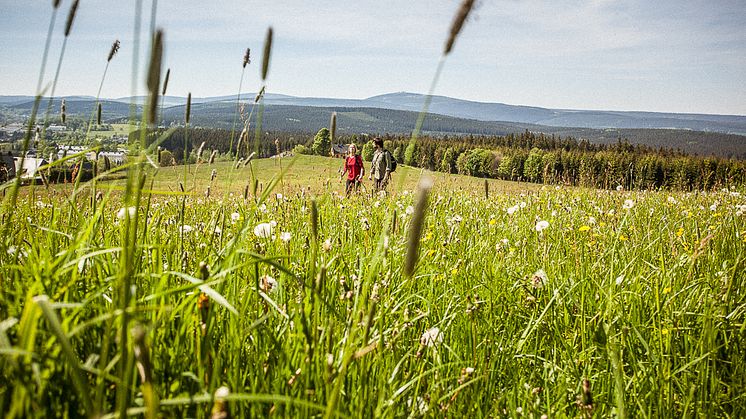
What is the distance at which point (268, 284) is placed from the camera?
179cm

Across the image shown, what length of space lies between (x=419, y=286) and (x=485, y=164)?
85.9 m

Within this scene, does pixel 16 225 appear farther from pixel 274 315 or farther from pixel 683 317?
pixel 683 317

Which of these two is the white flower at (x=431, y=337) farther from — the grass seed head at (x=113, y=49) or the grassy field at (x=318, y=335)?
the grass seed head at (x=113, y=49)

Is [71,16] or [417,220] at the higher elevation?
[71,16]

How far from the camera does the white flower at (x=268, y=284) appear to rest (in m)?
1.69

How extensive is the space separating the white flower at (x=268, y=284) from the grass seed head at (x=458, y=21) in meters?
0.99

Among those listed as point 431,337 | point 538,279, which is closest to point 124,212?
point 431,337

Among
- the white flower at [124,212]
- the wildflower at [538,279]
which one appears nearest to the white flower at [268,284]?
the white flower at [124,212]

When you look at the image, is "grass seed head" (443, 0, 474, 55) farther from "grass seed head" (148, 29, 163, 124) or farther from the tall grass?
"grass seed head" (148, 29, 163, 124)

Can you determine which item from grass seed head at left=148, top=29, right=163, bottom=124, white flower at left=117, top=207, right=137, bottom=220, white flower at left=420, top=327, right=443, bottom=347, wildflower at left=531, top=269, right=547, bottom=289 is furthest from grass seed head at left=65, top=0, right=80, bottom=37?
wildflower at left=531, top=269, right=547, bottom=289

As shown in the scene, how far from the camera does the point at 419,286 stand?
2.71m

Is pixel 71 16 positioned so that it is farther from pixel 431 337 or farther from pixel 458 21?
pixel 431 337

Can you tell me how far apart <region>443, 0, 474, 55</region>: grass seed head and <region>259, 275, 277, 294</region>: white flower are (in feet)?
3.26

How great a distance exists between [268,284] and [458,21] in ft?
3.69
